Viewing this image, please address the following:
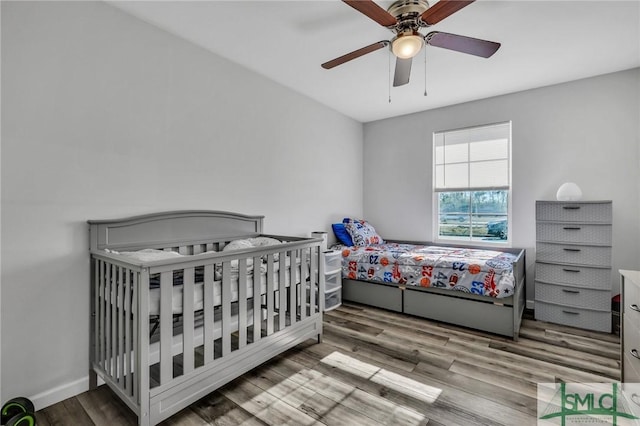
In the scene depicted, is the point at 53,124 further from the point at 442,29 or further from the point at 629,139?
the point at 629,139

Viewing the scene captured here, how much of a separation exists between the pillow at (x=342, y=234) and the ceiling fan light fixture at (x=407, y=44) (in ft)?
7.58

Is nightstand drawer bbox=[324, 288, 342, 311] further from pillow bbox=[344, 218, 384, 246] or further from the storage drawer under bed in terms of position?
pillow bbox=[344, 218, 384, 246]

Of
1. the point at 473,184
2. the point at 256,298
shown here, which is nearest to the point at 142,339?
the point at 256,298

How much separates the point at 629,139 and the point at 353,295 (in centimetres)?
309

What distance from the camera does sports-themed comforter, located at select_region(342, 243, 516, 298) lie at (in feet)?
8.66

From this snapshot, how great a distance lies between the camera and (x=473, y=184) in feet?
12.4

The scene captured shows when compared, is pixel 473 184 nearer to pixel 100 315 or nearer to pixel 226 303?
pixel 226 303

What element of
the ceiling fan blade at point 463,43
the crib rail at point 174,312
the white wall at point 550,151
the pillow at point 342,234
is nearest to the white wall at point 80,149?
the crib rail at point 174,312

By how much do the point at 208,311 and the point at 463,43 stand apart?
2.20 meters

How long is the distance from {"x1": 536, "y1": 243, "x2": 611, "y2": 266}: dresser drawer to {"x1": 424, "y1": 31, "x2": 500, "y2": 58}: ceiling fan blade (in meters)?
1.95

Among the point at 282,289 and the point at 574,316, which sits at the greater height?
the point at 282,289

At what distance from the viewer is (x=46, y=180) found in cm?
171

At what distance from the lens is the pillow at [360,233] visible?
12.6 ft

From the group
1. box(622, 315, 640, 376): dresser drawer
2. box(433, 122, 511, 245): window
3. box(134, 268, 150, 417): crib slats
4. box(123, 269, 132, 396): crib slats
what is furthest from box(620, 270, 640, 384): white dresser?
box(123, 269, 132, 396): crib slats
